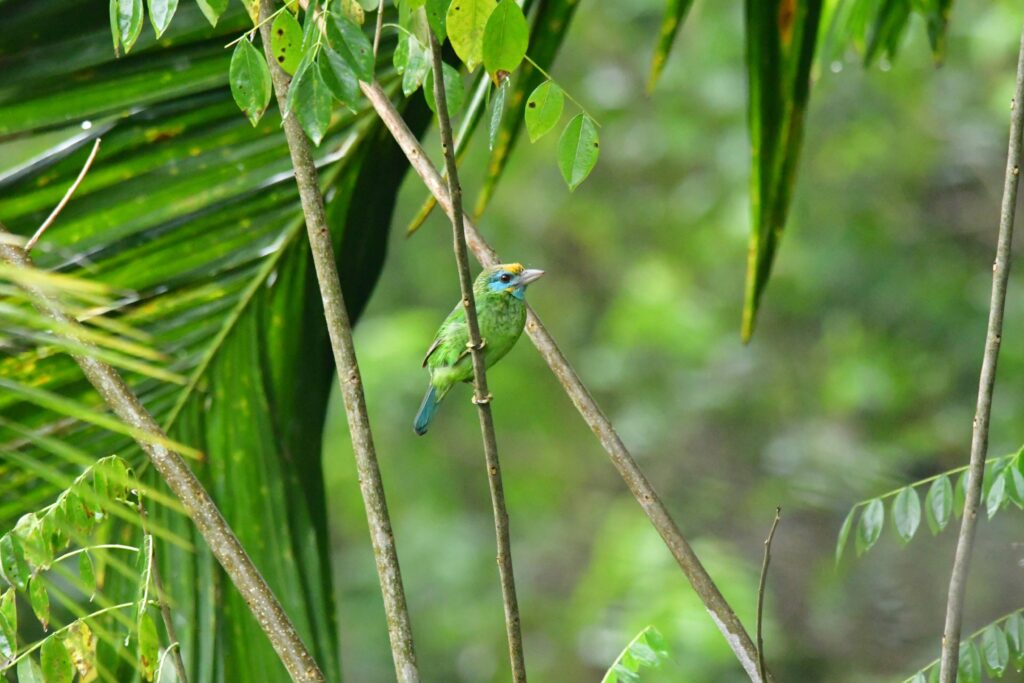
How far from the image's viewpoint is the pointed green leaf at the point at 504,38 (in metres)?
1.47

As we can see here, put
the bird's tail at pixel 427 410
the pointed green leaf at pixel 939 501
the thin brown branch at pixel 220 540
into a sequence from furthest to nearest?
the bird's tail at pixel 427 410
the pointed green leaf at pixel 939 501
the thin brown branch at pixel 220 540

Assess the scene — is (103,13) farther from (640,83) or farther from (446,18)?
(640,83)

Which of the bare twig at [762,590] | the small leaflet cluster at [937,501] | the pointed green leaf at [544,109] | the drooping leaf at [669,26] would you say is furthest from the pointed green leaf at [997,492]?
the drooping leaf at [669,26]

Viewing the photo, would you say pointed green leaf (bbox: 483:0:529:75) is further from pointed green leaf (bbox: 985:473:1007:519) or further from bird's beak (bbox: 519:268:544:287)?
bird's beak (bbox: 519:268:544:287)

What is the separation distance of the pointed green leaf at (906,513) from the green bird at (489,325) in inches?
46.7

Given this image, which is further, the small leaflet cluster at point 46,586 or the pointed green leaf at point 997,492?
the pointed green leaf at point 997,492

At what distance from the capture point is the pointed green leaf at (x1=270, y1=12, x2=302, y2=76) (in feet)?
5.16

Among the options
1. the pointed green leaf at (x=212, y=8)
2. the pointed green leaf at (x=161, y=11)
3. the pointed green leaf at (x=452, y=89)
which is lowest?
the pointed green leaf at (x=452, y=89)

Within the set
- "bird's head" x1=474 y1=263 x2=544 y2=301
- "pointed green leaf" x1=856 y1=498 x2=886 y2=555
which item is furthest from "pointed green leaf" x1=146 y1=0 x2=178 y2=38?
"bird's head" x1=474 y1=263 x2=544 y2=301

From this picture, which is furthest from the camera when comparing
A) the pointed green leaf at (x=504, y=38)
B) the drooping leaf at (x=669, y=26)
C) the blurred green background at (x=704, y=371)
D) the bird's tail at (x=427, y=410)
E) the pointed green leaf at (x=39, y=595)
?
the blurred green background at (x=704, y=371)

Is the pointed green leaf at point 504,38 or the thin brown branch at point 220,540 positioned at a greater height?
the pointed green leaf at point 504,38

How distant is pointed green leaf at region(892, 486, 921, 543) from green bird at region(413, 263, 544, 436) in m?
1.19

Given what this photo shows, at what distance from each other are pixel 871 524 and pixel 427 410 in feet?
6.51

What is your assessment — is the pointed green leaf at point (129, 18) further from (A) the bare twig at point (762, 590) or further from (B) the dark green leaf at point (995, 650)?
(B) the dark green leaf at point (995, 650)
